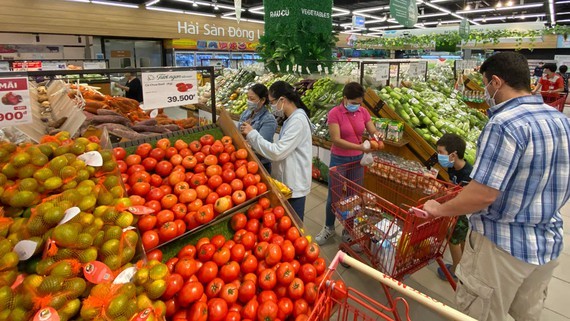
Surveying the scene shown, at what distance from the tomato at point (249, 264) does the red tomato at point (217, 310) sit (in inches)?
8.5

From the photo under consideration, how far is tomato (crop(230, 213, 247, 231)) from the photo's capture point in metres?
1.77

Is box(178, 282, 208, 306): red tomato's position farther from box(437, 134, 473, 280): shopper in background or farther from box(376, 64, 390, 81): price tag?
box(376, 64, 390, 81): price tag

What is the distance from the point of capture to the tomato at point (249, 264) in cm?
153

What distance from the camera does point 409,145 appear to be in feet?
12.5

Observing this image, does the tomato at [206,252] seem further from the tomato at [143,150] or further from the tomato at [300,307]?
the tomato at [143,150]

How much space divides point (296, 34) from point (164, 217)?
4.56 metres

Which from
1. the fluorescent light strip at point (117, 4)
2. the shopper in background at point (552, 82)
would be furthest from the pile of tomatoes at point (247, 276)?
the fluorescent light strip at point (117, 4)

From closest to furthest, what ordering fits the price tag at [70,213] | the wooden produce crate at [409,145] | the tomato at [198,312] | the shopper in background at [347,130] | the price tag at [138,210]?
the price tag at [70,213] → the tomato at [198,312] → the price tag at [138,210] → the shopper in background at [347,130] → the wooden produce crate at [409,145]

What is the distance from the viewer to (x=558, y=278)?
114 inches

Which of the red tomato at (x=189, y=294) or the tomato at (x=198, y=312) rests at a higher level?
the red tomato at (x=189, y=294)

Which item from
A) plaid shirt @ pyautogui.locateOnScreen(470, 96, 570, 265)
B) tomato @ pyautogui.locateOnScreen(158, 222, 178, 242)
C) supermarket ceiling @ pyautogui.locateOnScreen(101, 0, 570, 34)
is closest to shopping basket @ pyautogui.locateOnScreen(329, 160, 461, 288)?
plaid shirt @ pyautogui.locateOnScreen(470, 96, 570, 265)

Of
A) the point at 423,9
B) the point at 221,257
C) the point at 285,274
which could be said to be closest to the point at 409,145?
the point at 285,274

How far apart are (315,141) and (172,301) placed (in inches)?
145

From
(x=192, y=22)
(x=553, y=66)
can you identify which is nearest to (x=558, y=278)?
(x=553, y=66)
